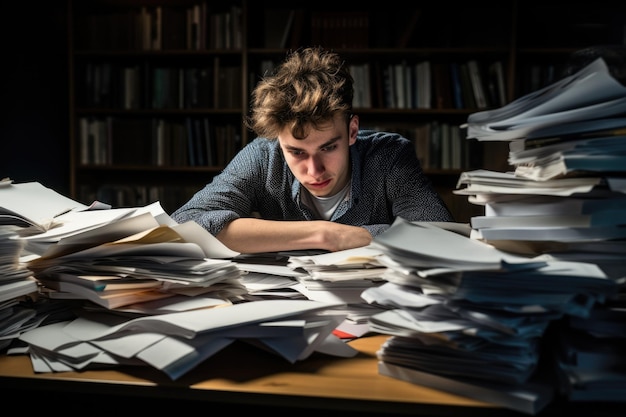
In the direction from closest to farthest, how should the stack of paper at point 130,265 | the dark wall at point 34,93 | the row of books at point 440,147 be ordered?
1. the stack of paper at point 130,265
2. the dark wall at point 34,93
3. the row of books at point 440,147

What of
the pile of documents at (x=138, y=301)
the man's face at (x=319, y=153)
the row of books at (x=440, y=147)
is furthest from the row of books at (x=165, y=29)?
the pile of documents at (x=138, y=301)

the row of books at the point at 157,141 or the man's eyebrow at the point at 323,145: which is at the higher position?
the row of books at the point at 157,141

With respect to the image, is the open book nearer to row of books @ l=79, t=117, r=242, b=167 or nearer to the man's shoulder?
the man's shoulder

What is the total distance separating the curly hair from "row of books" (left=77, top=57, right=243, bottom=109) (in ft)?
6.33

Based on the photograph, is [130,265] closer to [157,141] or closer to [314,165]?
[314,165]

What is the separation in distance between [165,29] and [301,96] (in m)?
2.36

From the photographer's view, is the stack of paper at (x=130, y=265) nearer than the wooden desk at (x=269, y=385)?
No

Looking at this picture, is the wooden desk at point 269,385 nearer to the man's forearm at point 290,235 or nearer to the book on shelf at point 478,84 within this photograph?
the man's forearm at point 290,235

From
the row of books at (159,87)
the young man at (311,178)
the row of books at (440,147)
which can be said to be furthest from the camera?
the row of books at (159,87)

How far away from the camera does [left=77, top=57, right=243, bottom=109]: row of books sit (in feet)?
12.0

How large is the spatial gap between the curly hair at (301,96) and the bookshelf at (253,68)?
1.73m

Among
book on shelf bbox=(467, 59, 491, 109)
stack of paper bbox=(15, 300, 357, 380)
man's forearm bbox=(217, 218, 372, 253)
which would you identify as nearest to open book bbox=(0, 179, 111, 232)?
stack of paper bbox=(15, 300, 357, 380)

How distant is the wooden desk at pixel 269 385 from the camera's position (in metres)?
0.64

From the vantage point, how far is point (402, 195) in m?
1.86
